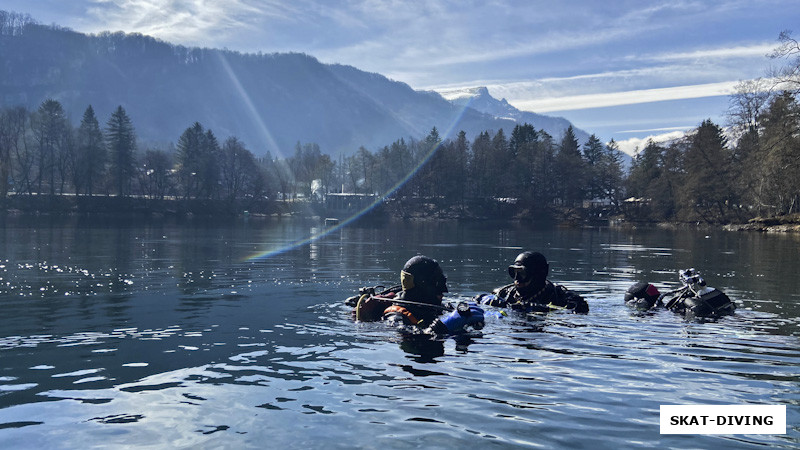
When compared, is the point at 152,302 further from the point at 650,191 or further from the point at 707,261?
the point at 650,191

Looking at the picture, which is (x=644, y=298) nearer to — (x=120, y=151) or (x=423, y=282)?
(x=423, y=282)

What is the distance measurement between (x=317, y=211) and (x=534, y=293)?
488 ft

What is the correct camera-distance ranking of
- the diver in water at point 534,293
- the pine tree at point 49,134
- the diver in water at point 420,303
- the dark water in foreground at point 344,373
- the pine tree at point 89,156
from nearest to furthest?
1. the dark water in foreground at point 344,373
2. the diver in water at point 420,303
3. the diver in water at point 534,293
4. the pine tree at point 49,134
5. the pine tree at point 89,156

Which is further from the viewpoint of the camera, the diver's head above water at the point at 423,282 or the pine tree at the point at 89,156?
the pine tree at the point at 89,156

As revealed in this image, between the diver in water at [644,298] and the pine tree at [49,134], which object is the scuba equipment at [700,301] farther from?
the pine tree at [49,134]

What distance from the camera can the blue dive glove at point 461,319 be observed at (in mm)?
14414

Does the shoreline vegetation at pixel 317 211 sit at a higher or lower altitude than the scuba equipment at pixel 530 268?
higher

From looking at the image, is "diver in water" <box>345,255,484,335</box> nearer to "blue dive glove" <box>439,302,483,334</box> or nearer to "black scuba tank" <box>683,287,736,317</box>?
"blue dive glove" <box>439,302,483,334</box>

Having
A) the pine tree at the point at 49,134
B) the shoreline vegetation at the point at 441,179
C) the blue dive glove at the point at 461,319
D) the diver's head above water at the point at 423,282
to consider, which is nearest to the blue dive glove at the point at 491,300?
the diver's head above water at the point at 423,282

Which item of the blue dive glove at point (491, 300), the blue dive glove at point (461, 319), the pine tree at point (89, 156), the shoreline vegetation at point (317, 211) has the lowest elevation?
the blue dive glove at point (491, 300)

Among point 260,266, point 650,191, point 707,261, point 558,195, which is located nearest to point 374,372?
point 260,266

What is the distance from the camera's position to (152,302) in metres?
20.8

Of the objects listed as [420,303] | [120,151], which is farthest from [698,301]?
[120,151]

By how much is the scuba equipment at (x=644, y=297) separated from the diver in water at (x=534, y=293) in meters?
1.79
